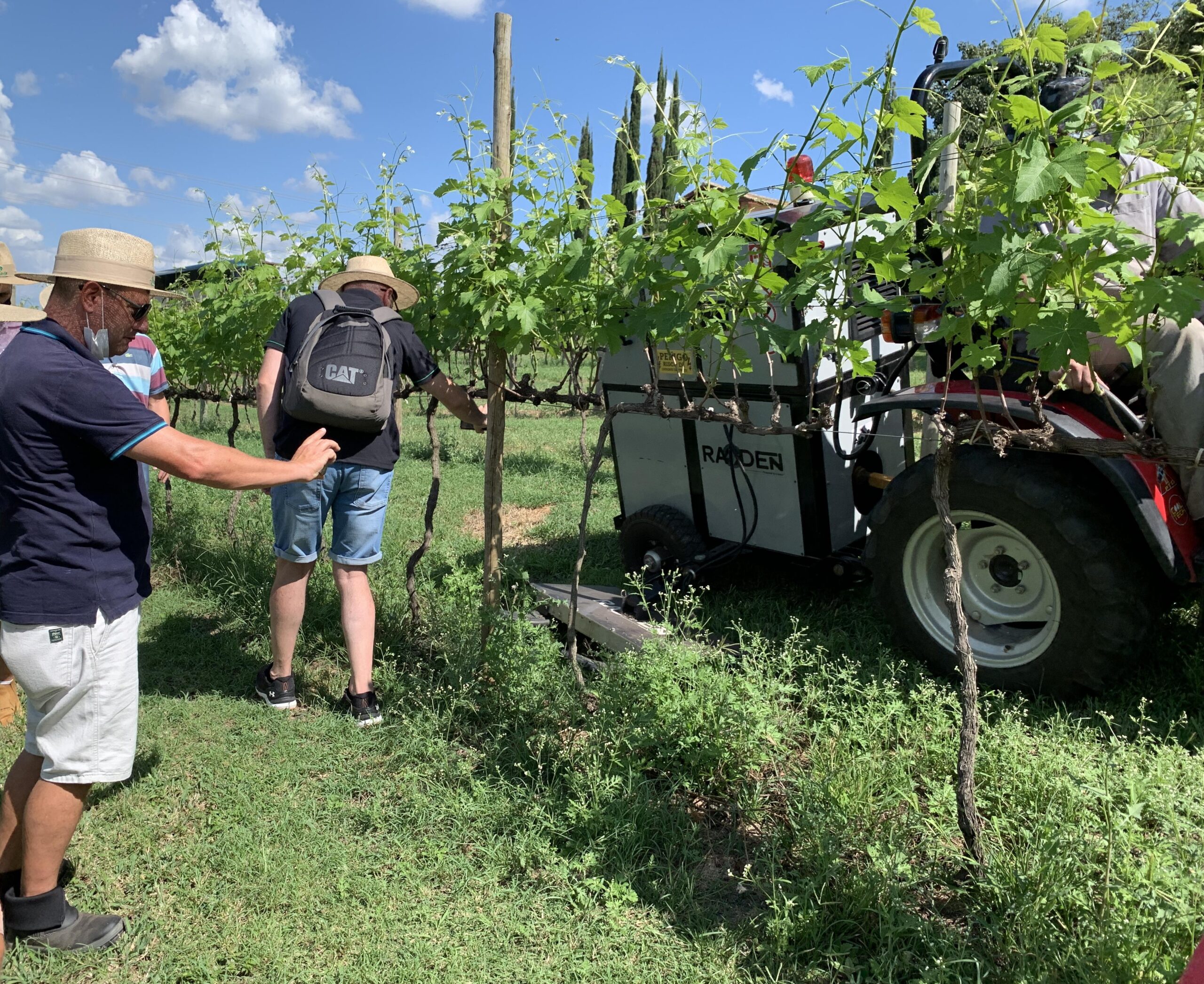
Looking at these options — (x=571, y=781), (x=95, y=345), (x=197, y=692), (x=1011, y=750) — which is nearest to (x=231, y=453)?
(x=95, y=345)

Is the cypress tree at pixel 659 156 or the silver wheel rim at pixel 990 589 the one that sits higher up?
the cypress tree at pixel 659 156

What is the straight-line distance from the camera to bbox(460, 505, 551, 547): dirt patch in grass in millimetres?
6668

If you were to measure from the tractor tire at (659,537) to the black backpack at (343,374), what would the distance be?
64.7 inches

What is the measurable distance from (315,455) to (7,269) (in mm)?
2910

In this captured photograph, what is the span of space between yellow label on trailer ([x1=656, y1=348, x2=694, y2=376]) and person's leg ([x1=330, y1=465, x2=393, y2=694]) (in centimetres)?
140

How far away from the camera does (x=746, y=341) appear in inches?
156

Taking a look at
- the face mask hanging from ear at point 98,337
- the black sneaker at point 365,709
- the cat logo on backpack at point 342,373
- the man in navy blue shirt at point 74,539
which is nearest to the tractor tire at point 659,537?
the black sneaker at point 365,709

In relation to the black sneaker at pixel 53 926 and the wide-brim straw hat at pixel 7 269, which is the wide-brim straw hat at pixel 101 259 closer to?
the black sneaker at pixel 53 926

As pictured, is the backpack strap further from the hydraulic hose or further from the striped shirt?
the hydraulic hose

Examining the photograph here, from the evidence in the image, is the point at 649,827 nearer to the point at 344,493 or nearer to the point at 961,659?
the point at 961,659

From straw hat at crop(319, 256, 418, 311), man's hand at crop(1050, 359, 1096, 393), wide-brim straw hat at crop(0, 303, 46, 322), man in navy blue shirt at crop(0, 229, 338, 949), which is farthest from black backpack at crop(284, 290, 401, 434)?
man's hand at crop(1050, 359, 1096, 393)

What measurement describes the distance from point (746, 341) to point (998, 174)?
198 cm

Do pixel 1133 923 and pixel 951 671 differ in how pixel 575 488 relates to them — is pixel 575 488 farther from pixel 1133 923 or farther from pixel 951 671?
pixel 1133 923

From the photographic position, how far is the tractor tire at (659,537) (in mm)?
4454
